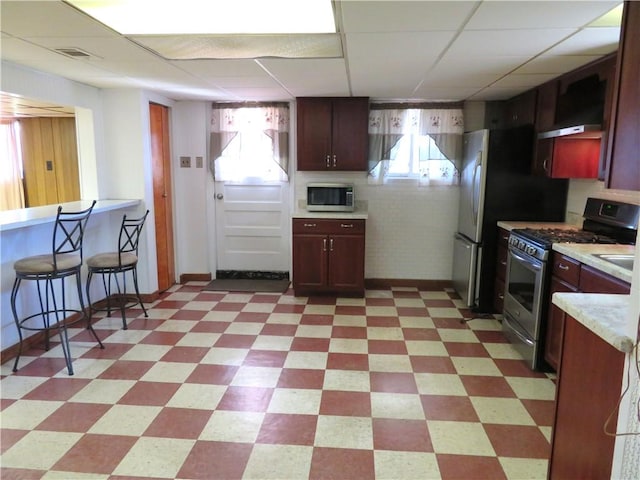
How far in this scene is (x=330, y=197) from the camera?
4.73 meters

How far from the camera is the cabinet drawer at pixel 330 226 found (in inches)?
179

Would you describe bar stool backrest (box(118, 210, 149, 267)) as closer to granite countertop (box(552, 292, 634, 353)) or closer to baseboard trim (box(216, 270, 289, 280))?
baseboard trim (box(216, 270, 289, 280))

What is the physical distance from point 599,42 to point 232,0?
2063 millimetres

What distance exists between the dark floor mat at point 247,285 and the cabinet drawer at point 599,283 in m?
3.04

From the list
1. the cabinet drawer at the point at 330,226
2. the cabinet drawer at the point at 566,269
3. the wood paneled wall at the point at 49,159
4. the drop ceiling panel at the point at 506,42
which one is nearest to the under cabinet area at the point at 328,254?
the cabinet drawer at the point at 330,226

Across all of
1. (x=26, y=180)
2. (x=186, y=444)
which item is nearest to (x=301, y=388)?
(x=186, y=444)

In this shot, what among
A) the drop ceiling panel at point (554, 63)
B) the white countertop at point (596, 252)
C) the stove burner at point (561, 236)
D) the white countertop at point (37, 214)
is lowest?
the white countertop at point (596, 252)

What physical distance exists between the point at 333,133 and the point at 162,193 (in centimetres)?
198

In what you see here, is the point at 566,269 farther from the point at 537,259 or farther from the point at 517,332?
the point at 517,332

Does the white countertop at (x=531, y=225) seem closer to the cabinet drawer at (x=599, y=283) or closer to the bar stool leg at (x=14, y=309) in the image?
the cabinet drawer at (x=599, y=283)

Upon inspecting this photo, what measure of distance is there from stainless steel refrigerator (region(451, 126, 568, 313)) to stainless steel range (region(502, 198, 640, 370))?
0.49 meters

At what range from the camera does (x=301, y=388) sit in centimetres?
276

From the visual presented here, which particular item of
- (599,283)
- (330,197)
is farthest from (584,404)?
(330,197)

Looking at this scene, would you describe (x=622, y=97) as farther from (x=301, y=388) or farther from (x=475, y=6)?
(x=301, y=388)
